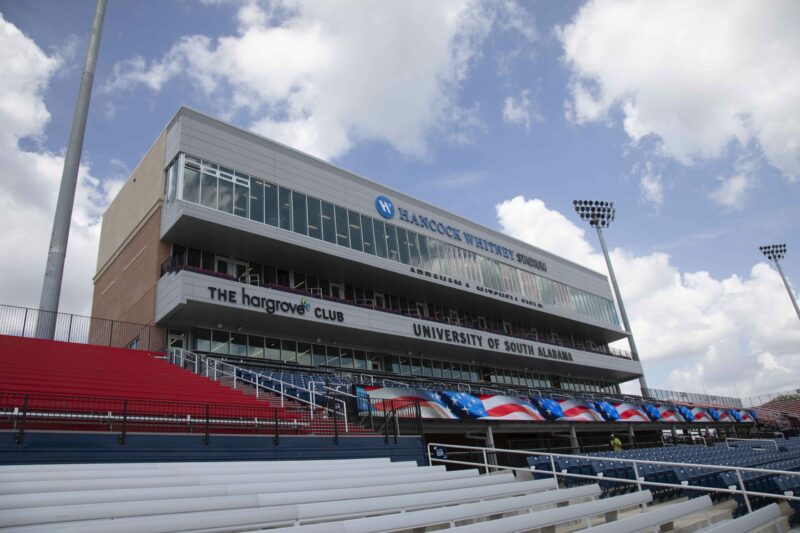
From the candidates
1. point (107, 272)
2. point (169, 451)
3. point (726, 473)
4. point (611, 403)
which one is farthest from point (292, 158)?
point (611, 403)

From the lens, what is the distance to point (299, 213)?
25750 millimetres

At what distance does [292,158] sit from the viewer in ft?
87.9

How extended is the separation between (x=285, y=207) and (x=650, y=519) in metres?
21.4

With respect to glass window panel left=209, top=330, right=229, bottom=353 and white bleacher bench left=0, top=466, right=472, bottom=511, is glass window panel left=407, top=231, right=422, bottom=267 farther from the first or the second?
white bleacher bench left=0, top=466, right=472, bottom=511

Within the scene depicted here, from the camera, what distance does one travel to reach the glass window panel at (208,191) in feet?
73.5

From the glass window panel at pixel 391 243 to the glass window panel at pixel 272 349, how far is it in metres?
7.69

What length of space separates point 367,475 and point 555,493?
115 inches

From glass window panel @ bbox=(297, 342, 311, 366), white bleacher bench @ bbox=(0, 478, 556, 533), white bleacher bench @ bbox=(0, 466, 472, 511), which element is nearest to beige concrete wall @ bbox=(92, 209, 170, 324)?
glass window panel @ bbox=(297, 342, 311, 366)

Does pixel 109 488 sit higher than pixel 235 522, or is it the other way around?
pixel 109 488

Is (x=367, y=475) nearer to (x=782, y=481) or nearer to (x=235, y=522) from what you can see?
(x=235, y=522)

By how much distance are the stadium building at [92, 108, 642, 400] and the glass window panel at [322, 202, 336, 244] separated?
0.07 m

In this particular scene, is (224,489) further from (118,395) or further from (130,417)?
(118,395)

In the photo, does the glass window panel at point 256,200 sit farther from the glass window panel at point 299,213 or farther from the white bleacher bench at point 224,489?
the white bleacher bench at point 224,489

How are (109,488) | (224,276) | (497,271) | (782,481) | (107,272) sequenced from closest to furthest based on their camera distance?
(109,488)
(782,481)
(224,276)
(107,272)
(497,271)
